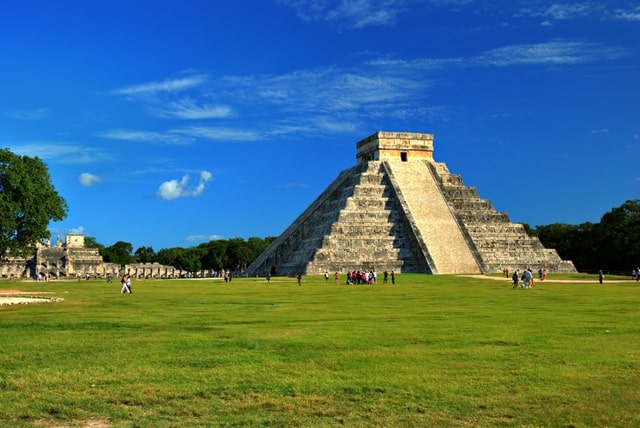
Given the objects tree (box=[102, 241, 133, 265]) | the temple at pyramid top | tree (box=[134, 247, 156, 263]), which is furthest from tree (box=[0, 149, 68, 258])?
tree (box=[134, 247, 156, 263])

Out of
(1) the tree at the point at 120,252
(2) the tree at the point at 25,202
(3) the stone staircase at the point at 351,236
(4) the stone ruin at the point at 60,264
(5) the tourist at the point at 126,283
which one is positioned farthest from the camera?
(1) the tree at the point at 120,252

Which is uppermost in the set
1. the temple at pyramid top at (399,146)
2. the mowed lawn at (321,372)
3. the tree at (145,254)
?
the temple at pyramid top at (399,146)

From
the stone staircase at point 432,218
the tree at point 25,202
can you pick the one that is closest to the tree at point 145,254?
the stone staircase at point 432,218

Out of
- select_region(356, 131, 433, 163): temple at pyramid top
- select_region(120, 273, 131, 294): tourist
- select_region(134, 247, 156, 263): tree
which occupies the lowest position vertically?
select_region(120, 273, 131, 294): tourist

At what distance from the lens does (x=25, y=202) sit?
40.7 meters

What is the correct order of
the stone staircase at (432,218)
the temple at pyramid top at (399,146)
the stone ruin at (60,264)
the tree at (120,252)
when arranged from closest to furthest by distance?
the stone staircase at (432,218), the temple at pyramid top at (399,146), the stone ruin at (60,264), the tree at (120,252)

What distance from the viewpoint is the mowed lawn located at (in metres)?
7.10

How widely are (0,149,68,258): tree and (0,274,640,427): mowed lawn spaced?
26.3m

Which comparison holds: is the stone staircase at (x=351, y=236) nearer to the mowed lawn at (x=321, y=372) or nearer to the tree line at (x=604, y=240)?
the tree line at (x=604, y=240)

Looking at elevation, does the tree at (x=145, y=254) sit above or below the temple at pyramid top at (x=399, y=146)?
below

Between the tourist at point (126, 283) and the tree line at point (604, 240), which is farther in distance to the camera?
the tree line at point (604, 240)

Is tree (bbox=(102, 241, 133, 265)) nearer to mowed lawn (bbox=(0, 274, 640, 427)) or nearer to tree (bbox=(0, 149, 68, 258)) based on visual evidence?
tree (bbox=(0, 149, 68, 258))

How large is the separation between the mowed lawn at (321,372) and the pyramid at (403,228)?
34963mm

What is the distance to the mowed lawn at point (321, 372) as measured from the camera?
7.10 m
